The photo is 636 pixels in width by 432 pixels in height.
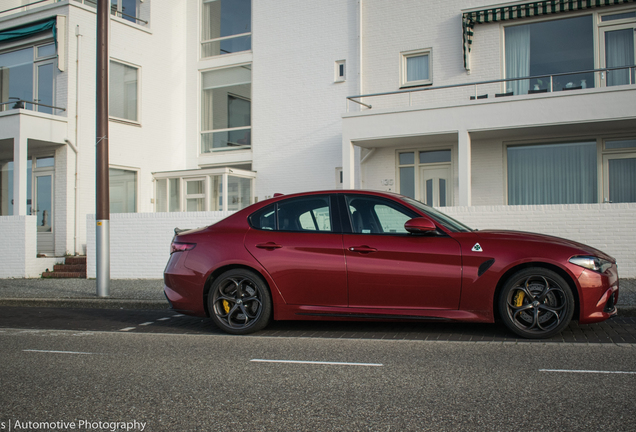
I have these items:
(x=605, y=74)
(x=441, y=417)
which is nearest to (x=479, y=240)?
(x=441, y=417)

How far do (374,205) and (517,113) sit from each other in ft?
27.9

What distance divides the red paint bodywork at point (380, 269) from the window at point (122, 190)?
488 inches

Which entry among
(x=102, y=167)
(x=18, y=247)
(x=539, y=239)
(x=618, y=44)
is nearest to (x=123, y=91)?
(x=18, y=247)

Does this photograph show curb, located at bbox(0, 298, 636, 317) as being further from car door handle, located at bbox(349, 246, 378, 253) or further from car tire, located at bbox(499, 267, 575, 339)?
car tire, located at bbox(499, 267, 575, 339)

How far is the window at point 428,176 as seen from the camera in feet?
54.7

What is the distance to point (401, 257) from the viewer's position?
6.45 metres

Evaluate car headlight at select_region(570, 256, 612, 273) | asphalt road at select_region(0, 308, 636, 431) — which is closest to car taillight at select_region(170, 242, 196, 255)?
asphalt road at select_region(0, 308, 636, 431)

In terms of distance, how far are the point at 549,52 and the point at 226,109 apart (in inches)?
405

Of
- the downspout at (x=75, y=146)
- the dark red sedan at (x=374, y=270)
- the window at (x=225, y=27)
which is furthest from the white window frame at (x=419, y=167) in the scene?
the dark red sedan at (x=374, y=270)

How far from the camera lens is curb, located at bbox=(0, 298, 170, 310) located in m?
9.98

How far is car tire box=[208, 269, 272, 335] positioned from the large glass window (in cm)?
1097

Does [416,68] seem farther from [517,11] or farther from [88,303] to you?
[88,303]

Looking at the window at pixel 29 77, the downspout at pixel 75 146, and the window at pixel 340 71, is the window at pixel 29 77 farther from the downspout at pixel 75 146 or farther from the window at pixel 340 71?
the window at pixel 340 71

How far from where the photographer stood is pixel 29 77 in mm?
18500
